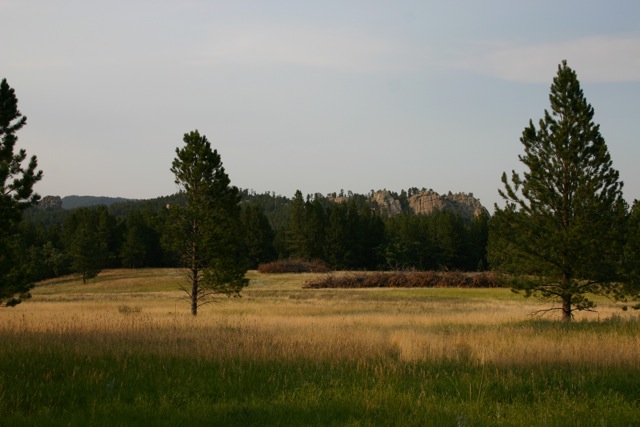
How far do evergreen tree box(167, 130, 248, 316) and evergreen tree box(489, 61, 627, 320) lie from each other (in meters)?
12.1

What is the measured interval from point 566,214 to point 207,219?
15.3 metres

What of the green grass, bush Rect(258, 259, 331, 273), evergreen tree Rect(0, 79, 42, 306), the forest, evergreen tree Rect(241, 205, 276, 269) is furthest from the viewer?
evergreen tree Rect(241, 205, 276, 269)

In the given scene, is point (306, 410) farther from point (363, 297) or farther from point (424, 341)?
point (363, 297)

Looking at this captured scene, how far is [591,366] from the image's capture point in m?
8.96

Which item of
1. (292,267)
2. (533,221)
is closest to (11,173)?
(533,221)

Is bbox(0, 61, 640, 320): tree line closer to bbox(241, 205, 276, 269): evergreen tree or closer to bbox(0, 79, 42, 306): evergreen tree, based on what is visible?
bbox(0, 79, 42, 306): evergreen tree

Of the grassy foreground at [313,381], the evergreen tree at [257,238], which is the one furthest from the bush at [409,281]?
the grassy foreground at [313,381]

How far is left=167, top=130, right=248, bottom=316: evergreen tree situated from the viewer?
2420 cm

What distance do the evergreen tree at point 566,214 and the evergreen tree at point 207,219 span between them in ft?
39.8

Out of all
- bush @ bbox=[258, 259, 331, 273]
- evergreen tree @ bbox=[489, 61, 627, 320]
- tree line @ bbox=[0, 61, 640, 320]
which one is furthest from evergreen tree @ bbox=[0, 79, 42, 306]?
bush @ bbox=[258, 259, 331, 273]

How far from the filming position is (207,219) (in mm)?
24359

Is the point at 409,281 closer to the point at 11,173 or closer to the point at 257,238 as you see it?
the point at 257,238

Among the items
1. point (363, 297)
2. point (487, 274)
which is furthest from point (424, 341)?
point (487, 274)

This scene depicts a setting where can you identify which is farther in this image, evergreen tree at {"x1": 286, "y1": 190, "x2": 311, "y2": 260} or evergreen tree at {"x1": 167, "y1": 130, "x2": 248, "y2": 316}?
evergreen tree at {"x1": 286, "y1": 190, "x2": 311, "y2": 260}
